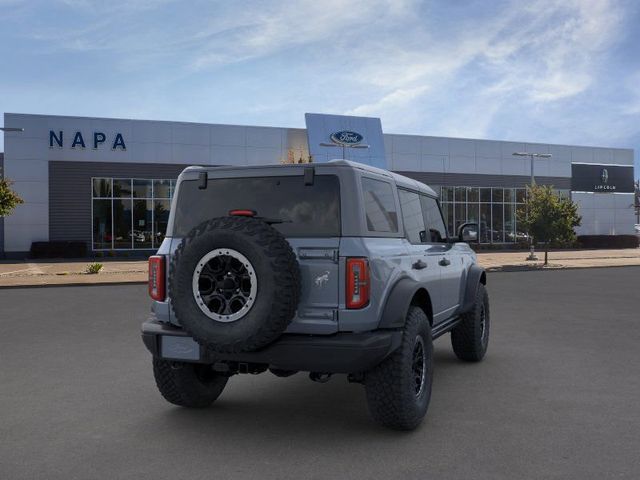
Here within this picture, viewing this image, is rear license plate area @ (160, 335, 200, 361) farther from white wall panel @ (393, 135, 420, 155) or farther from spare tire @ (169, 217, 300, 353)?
white wall panel @ (393, 135, 420, 155)

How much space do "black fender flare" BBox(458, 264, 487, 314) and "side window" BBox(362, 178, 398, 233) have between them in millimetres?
2087

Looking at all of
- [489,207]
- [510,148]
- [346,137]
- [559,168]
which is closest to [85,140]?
[346,137]

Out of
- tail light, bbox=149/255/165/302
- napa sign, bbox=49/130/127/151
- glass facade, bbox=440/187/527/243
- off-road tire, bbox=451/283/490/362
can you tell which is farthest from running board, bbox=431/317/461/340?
glass facade, bbox=440/187/527/243

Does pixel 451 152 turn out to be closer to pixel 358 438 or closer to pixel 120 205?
pixel 120 205

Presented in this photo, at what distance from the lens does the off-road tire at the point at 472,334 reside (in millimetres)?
6961

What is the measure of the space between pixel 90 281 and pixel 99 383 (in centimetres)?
1338

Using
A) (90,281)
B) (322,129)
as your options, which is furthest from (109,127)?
(90,281)

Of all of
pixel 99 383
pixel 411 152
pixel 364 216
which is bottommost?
pixel 99 383

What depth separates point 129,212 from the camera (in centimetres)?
3434

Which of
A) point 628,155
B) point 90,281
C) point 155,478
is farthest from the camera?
point 628,155

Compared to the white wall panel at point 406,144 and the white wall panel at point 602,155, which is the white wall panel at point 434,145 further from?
the white wall panel at point 602,155

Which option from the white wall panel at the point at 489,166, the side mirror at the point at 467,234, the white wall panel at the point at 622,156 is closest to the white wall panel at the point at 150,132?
the white wall panel at the point at 489,166

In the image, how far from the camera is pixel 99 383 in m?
6.25

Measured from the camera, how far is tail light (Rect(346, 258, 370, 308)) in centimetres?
425
